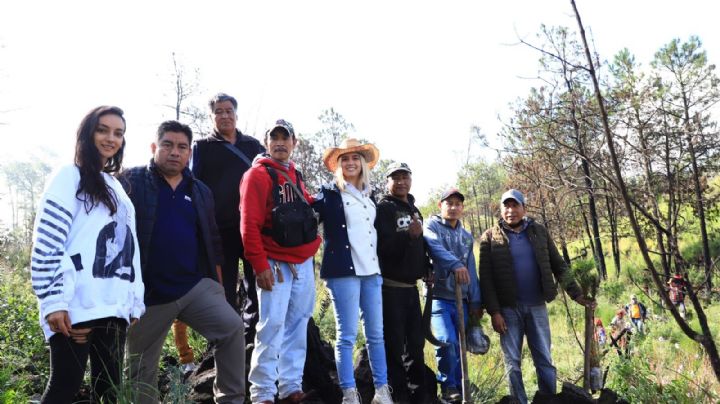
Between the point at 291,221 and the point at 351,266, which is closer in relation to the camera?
the point at 291,221

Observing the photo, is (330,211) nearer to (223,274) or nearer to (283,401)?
(223,274)

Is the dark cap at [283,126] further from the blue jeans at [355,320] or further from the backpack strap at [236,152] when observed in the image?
the blue jeans at [355,320]

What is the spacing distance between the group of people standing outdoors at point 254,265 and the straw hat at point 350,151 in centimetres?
2

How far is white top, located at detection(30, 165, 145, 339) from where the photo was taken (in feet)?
7.62

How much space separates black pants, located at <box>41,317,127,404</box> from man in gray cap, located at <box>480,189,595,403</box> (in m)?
3.27

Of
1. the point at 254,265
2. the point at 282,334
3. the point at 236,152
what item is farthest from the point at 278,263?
the point at 236,152

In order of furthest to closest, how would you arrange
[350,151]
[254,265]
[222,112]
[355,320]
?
[350,151], [222,112], [355,320], [254,265]

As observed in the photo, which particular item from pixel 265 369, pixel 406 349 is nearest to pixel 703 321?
pixel 406 349

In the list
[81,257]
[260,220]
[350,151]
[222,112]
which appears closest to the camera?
[81,257]

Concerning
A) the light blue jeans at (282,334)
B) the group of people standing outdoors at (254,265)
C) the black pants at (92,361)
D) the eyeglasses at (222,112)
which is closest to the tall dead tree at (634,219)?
the group of people standing outdoors at (254,265)

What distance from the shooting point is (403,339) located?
4324mm

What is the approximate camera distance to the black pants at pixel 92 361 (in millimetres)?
2385

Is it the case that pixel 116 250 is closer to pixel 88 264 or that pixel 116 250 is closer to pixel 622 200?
pixel 88 264

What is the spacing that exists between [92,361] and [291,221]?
154 cm
